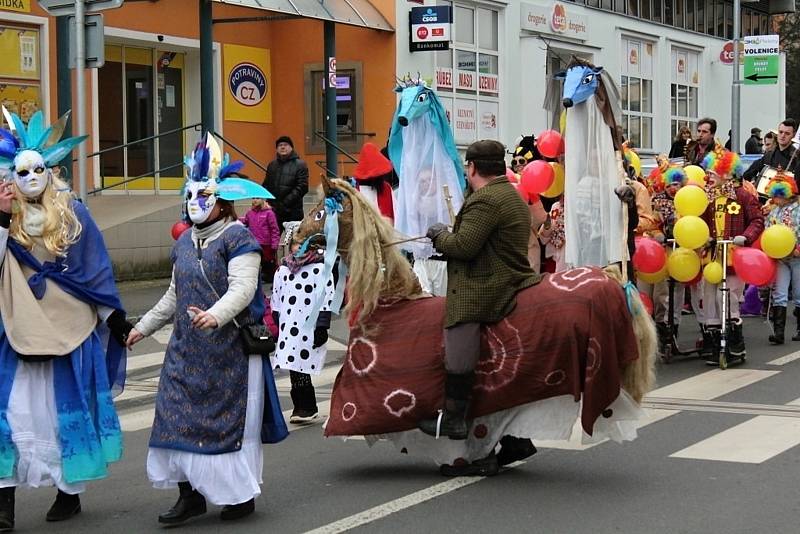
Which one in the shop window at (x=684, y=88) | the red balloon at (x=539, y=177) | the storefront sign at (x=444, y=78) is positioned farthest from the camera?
the shop window at (x=684, y=88)

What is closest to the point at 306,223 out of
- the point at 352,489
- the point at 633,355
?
the point at 352,489

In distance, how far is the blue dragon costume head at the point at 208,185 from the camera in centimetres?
625

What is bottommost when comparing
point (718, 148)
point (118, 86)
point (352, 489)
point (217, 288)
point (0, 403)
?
point (352, 489)

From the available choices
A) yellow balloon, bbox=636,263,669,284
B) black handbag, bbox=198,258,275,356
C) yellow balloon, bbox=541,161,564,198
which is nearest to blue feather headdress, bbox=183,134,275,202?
black handbag, bbox=198,258,275,356

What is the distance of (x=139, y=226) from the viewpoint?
18.2 meters

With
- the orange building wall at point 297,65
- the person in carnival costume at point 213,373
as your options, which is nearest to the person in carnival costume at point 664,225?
the person in carnival costume at point 213,373

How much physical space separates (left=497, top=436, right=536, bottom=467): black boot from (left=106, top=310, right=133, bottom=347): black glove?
228 centimetres

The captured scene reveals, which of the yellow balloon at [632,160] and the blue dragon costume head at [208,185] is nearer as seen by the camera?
the blue dragon costume head at [208,185]

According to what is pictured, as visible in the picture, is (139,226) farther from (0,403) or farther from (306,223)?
(0,403)

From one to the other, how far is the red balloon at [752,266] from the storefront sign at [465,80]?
13.2 metres

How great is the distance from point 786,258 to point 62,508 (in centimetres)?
906

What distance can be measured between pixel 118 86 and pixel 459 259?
14.5 m

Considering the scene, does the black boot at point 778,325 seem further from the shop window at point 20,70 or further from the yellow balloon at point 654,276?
the shop window at point 20,70

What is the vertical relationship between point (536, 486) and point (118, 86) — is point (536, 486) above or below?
below
